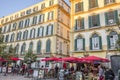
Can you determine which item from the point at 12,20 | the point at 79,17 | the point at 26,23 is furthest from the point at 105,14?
the point at 12,20

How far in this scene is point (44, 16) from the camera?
3328 cm

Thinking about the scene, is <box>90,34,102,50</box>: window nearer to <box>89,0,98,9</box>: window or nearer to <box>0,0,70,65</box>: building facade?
<box>89,0,98,9</box>: window

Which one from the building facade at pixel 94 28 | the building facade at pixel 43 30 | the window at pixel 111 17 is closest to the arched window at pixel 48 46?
the building facade at pixel 43 30

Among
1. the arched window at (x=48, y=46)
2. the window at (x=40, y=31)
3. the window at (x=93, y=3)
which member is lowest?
the arched window at (x=48, y=46)

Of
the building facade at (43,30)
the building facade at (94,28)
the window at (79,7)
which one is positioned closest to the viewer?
the building facade at (94,28)

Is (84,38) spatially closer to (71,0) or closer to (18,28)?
(71,0)

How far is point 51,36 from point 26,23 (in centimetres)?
1010

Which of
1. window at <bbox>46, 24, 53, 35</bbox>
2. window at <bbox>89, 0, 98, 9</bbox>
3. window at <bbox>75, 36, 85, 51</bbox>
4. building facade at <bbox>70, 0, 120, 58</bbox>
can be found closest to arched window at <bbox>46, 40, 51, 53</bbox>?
window at <bbox>46, 24, 53, 35</bbox>

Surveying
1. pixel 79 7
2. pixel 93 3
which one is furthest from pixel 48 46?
pixel 93 3

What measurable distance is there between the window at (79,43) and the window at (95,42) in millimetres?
1425

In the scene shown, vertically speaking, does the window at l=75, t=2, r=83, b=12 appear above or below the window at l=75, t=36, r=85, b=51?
above

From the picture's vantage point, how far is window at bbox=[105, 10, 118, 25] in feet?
70.6

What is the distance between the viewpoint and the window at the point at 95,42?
2202 centimetres

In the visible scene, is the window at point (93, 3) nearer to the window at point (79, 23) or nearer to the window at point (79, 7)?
the window at point (79, 7)
